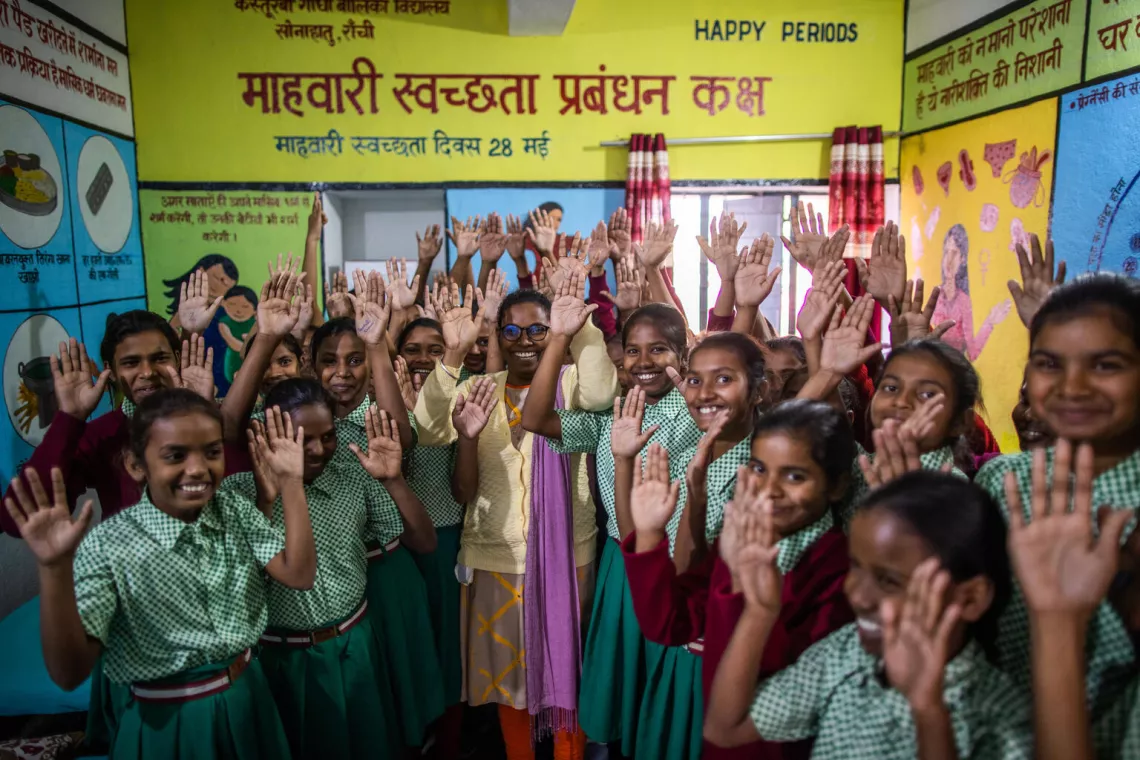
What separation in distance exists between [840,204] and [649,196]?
1.27 m

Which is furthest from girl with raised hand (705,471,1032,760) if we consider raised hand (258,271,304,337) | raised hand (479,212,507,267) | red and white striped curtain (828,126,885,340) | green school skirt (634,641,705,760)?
red and white striped curtain (828,126,885,340)

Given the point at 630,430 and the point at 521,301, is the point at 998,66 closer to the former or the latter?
the point at 521,301

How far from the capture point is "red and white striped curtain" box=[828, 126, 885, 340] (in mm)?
4754

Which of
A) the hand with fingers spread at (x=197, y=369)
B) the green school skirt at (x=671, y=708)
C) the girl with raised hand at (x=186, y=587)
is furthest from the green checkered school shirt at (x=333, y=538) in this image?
the green school skirt at (x=671, y=708)

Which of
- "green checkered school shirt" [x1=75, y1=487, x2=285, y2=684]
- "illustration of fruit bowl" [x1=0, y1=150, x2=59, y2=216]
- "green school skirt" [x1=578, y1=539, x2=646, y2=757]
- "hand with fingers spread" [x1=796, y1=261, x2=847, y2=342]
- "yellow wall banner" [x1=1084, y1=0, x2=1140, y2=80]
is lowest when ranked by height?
"green school skirt" [x1=578, y1=539, x2=646, y2=757]

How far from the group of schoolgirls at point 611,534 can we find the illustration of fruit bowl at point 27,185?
1746 millimetres

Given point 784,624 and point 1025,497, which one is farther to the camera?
point 784,624

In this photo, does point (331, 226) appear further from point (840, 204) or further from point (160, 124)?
point (840, 204)

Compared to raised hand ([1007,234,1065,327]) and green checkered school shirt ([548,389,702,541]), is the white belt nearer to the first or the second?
green checkered school shirt ([548,389,702,541])

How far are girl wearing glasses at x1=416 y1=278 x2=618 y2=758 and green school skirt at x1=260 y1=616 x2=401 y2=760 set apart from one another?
1.60 feet

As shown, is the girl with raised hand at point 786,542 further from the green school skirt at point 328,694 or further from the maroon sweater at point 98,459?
the maroon sweater at point 98,459

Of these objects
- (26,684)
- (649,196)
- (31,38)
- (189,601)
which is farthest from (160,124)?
(189,601)

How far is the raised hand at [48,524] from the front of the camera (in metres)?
1.20

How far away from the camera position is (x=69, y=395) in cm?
190
